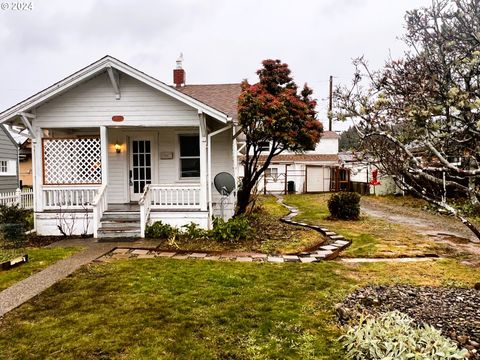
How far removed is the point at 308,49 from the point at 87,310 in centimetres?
2338

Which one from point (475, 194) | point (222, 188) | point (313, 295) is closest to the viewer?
point (475, 194)

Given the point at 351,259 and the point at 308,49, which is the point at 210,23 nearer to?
the point at 308,49

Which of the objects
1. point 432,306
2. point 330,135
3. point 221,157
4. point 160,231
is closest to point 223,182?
point 221,157

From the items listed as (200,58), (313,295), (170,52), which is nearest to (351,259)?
(313,295)

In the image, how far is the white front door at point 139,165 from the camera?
11084mm

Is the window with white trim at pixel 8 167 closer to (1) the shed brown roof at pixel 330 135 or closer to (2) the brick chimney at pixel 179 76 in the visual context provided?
(2) the brick chimney at pixel 179 76

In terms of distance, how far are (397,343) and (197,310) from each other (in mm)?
2494

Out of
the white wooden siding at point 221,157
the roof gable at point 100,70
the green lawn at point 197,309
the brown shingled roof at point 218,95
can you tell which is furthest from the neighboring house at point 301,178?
the green lawn at point 197,309

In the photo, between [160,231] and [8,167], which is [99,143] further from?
[8,167]

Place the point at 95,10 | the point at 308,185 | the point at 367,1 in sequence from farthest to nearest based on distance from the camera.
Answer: the point at 308,185 < the point at 95,10 < the point at 367,1

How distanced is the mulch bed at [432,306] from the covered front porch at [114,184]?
5.51 m

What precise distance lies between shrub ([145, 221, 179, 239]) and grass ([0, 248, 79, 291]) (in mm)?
1885

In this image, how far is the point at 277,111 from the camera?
9375 mm

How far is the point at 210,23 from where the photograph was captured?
20.3 meters
